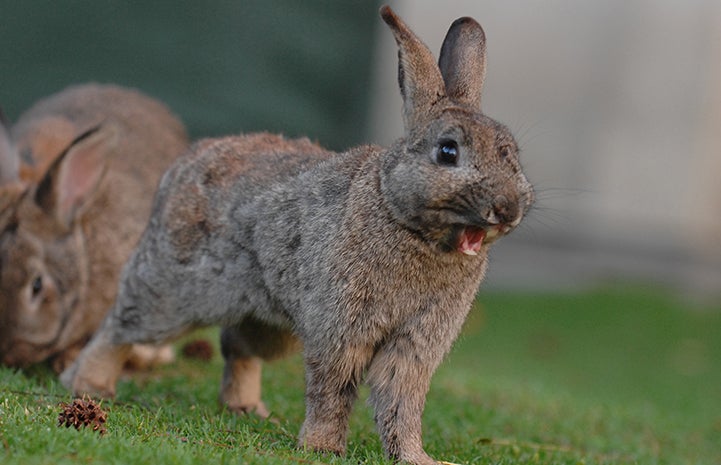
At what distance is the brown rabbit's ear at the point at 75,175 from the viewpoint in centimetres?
623

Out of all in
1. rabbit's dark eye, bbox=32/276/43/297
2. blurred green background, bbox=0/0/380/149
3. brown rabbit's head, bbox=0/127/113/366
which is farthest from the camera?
blurred green background, bbox=0/0/380/149

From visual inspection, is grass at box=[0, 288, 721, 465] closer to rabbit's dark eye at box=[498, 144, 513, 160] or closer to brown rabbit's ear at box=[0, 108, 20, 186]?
rabbit's dark eye at box=[498, 144, 513, 160]

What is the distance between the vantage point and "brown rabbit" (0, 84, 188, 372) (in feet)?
19.5

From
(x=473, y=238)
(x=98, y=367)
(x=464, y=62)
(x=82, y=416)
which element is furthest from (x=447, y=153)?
(x=98, y=367)

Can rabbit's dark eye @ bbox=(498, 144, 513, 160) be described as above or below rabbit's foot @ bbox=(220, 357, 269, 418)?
above

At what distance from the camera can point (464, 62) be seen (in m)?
4.73

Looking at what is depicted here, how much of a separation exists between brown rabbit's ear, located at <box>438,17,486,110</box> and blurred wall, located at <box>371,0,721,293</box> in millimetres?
7594

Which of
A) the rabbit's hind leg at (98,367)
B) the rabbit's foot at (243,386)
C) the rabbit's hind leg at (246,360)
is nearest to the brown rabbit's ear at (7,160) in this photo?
the rabbit's hind leg at (98,367)

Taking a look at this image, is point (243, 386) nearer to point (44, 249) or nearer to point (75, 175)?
point (44, 249)

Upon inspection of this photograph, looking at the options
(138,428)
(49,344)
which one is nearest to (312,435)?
(138,428)

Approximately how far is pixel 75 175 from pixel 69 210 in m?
0.22

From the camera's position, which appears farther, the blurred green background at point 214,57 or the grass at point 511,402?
the blurred green background at point 214,57

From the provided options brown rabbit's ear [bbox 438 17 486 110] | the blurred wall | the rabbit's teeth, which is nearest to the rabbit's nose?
the rabbit's teeth

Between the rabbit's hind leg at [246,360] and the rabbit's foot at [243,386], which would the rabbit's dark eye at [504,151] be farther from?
the rabbit's foot at [243,386]
